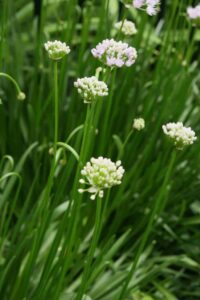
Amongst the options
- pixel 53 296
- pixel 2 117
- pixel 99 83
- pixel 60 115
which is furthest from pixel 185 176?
pixel 99 83

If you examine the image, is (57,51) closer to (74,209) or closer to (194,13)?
(74,209)

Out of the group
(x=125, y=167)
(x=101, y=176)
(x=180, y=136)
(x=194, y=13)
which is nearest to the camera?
(x=101, y=176)

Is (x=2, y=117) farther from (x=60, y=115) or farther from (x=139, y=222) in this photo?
(x=139, y=222)

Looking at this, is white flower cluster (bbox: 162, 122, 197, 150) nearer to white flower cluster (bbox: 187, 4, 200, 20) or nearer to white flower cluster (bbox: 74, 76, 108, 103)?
white flower cluster (bbox: 74, 76, 108, 103)

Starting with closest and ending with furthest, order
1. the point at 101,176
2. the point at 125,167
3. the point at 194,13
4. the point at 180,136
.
Answer: the point at 101,176, the point at 180,136, the point at 194,13, the point at 125,167

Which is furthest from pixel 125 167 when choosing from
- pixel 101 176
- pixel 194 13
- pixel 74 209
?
pixel 101 176

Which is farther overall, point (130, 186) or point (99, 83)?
point (130, 186)
